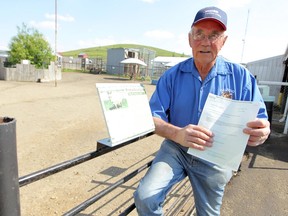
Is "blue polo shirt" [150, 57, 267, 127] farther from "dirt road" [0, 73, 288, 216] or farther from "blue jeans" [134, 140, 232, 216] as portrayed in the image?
"dirt road" [0, 73, 288, 216]

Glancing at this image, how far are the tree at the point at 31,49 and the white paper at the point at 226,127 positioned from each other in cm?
2640

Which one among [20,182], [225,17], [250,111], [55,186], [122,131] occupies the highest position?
[225,17]

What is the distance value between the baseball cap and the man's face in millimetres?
31

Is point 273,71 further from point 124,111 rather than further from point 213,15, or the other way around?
point 124,111

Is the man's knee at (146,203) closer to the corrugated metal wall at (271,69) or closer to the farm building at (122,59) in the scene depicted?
the corrugated metal wall at (271,69)

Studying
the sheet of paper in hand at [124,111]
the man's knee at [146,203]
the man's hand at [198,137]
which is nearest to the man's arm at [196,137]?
the man's hand at [198,137]

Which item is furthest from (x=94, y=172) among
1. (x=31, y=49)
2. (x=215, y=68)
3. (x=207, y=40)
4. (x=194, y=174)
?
(x=31, y=49)

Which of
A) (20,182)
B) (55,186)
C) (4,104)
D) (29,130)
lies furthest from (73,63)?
(20,182)

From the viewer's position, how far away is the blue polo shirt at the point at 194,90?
6.15ft

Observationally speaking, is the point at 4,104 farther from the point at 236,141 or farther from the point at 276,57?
Answer: the point at 276,57

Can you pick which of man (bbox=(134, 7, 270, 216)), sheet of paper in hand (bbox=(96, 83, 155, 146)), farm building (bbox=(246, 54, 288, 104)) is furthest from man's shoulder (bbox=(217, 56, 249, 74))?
farm building (bbox=(246, 54, 288, 104))

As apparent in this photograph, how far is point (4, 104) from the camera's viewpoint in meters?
10.5

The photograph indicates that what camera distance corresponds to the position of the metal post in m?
0.84

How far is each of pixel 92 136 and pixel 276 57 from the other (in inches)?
461
